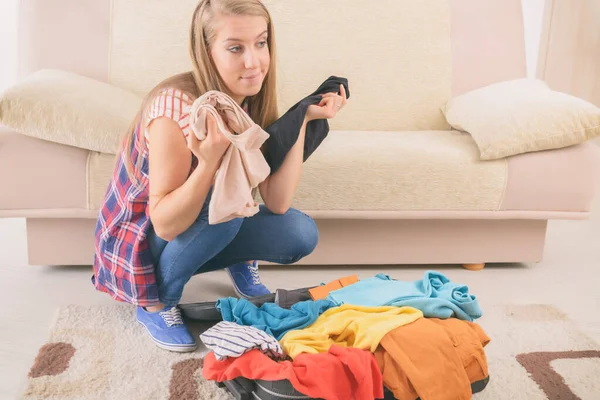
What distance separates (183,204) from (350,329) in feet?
1.47

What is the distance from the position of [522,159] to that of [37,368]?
1.53 meters

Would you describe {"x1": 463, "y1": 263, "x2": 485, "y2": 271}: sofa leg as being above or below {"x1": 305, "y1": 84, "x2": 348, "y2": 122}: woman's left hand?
below

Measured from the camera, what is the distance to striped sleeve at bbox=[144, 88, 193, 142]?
57.3 inches

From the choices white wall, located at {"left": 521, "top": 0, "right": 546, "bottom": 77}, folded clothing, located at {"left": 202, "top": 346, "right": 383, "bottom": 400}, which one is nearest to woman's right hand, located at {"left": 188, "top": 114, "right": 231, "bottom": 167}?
folded clothing, located at {"left": 202, "top": 346, "right": 383, "bottom": 400}

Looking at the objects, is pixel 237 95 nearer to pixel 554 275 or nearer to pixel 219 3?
pixel 219 3

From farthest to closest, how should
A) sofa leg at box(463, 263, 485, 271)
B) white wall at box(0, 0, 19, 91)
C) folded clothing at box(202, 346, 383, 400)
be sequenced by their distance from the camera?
1. white wall at box(0, 0, 19, 91)
2. sofa leg at box(463, 263, 485, 271)
3. folded clothing at box(202, 346, 383, 400)

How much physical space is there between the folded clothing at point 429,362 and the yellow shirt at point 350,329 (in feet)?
0.07

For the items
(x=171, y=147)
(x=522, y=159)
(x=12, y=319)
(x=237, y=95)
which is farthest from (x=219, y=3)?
(x=522, y=159)

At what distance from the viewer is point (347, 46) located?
2.54m

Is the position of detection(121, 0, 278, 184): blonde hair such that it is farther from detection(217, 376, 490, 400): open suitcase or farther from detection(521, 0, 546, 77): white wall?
detection(521, 0, 546, 77): white wall

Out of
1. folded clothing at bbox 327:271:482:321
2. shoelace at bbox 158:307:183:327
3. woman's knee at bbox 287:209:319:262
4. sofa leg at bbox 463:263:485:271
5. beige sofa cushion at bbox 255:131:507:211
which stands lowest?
sofa leg at bbox 463:263:485:271

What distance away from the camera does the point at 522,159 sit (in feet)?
7.05

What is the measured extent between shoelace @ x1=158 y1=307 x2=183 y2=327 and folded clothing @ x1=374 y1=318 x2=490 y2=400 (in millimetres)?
566

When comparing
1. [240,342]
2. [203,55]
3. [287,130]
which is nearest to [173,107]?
[203,55]
